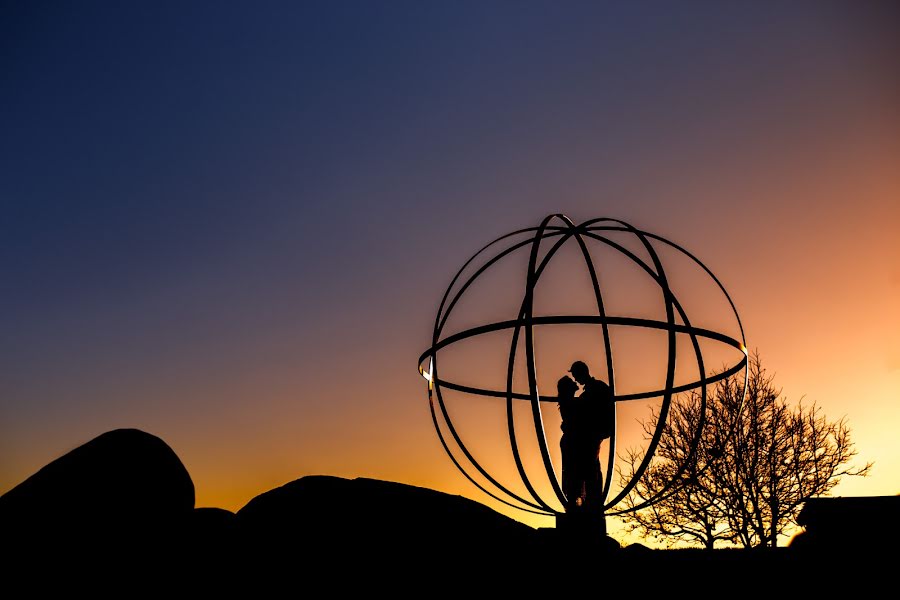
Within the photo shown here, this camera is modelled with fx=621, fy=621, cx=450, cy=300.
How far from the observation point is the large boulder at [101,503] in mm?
4398

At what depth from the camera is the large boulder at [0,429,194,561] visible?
14.4 ft

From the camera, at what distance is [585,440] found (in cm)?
602

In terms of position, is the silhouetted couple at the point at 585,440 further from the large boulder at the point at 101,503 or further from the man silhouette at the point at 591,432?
the large boulder at the point at 101,503

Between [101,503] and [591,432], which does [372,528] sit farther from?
[591,432]

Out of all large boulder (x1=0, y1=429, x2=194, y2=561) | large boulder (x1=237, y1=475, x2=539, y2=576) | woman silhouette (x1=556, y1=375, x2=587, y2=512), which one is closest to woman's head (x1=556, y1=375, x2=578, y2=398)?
woman silhouette (x1=556, y1=375, x2=587, y2=512)

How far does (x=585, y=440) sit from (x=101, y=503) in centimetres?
416

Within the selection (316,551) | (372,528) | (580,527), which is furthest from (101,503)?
(580,527)

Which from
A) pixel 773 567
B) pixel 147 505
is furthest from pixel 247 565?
pixel 773 567

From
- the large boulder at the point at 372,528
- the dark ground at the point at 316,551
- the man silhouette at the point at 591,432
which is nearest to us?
the dark ground at the point at 316,551

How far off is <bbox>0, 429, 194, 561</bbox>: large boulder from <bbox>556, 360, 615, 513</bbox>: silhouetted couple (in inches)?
137

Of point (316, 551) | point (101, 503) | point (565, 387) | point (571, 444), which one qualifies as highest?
point (565, 387)

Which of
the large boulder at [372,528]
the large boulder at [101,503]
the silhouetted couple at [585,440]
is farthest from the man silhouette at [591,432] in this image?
the large boulder at [101,503]

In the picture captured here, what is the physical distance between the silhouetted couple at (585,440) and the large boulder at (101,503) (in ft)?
11.4

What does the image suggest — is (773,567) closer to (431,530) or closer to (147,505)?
(431,530)
